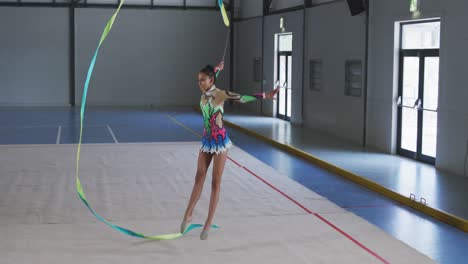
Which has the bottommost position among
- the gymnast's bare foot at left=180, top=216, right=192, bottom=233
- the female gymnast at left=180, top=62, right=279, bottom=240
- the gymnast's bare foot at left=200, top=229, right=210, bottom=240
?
the gymnast's bare foot at left=200, top=229, right=210, bottom=240

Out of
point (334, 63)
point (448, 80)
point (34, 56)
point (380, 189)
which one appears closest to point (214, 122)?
point (380, 189)

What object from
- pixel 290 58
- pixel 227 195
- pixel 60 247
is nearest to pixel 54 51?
pixel 290 58

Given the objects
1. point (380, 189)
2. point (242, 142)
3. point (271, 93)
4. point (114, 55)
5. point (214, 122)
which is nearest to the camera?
point (271, 93)

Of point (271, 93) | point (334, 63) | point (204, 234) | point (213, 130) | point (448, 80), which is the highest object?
point (334, 63)

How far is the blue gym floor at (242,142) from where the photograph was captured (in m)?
7.98

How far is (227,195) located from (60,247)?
3274 mm

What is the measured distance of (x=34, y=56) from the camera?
2636 centimetres

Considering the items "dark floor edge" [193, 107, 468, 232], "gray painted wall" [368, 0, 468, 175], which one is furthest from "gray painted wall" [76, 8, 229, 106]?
"gray painted wall" [368, 0, 468, 175]

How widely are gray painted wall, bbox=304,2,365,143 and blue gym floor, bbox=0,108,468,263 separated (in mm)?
2027

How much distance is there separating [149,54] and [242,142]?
11623mm

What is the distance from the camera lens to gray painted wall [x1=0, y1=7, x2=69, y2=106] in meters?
26.1

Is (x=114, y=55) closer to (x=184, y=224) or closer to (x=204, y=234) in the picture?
(x=184, y=224)

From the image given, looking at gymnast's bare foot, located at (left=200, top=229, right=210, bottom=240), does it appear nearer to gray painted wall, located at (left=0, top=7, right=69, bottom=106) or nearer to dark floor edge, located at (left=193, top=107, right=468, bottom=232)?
dark floor edge, located at (left=193, top=107, right=468, bottom=232)

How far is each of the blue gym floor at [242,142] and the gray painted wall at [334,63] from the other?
2027 mm
